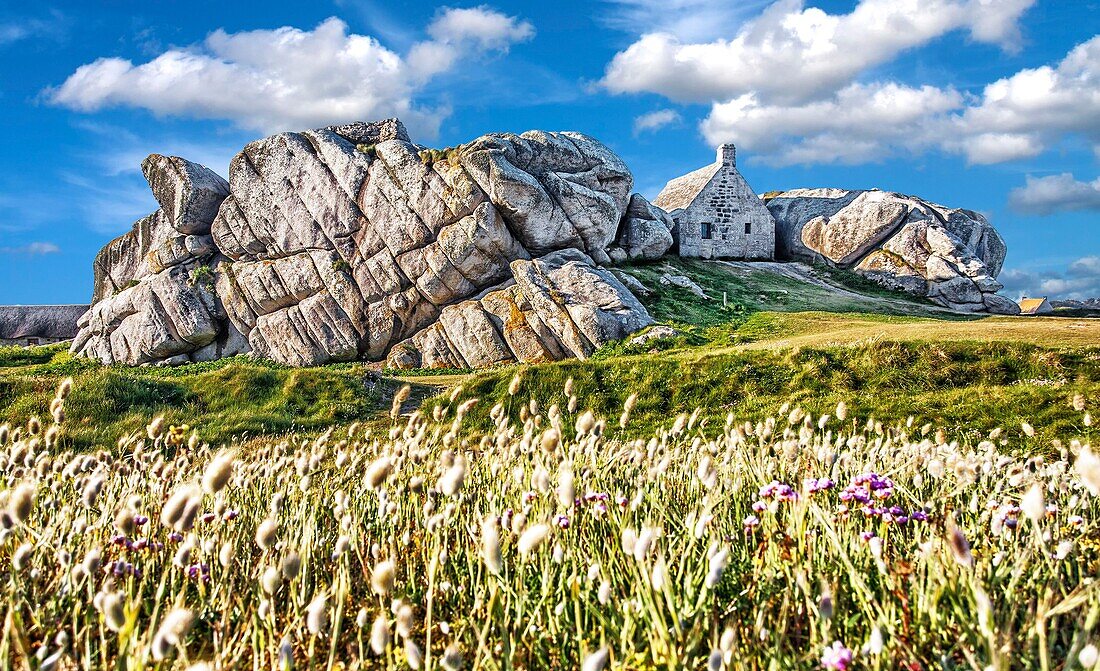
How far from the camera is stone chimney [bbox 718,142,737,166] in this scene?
4803 centimetres

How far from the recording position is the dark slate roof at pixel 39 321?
50.6 meters

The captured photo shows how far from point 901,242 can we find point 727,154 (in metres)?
12.4

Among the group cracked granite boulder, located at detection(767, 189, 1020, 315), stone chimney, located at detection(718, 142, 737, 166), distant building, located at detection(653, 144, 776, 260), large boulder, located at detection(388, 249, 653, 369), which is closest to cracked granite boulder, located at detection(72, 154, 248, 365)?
large boulder, located at detection(388, 249, 653, 369)

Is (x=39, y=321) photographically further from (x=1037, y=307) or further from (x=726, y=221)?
(x=1037, y=307)

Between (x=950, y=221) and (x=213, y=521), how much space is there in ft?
179

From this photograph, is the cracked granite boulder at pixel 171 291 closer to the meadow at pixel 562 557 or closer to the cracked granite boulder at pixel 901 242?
the meadow at pixel 562 557

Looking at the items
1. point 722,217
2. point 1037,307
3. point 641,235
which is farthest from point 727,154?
point 1037,307

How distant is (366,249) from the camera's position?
1350 inches

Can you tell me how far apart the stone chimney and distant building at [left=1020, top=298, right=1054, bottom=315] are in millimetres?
21558

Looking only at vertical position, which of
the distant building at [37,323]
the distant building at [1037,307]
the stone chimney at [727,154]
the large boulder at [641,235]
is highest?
the stone chimney at [727,154]

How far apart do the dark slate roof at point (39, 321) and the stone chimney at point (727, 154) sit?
4591 centimetres

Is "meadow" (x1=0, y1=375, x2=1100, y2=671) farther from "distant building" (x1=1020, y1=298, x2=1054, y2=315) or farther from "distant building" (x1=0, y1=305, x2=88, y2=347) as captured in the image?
"distant building" (x1=0, y1=305, x2=88, y2=347)

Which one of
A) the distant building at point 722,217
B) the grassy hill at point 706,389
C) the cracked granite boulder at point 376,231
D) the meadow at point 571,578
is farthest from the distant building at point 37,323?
the meadow at point 571,578

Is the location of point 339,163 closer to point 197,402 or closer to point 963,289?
point 197,402
